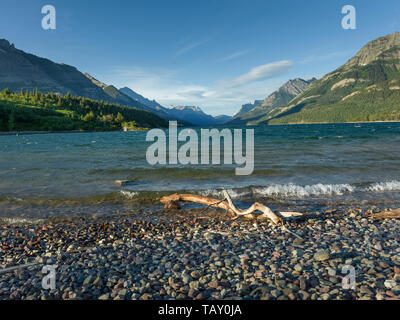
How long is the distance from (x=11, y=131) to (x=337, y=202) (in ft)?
727

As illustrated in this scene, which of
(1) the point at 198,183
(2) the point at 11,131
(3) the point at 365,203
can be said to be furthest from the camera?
(2) the point at 11,131

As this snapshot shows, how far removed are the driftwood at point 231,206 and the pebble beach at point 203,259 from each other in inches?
16.1

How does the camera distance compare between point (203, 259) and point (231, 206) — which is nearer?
point (203, 259)

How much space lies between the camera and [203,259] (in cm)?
696

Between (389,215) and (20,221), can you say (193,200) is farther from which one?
(389,215)

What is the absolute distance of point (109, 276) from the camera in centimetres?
610

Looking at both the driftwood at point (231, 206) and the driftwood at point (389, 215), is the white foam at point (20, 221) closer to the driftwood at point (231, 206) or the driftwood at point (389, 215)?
the driftwood at point (231, 206)

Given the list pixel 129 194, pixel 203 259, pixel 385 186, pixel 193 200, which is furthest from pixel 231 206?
pixel 385 186

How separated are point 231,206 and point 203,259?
4.67m

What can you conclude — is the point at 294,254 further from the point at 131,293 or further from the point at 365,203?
the point at 365,203

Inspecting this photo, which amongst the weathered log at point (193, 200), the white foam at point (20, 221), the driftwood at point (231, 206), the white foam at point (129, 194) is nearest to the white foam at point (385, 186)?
the driftwood at point (231, 206)

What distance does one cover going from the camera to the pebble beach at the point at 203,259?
5.42 metres
